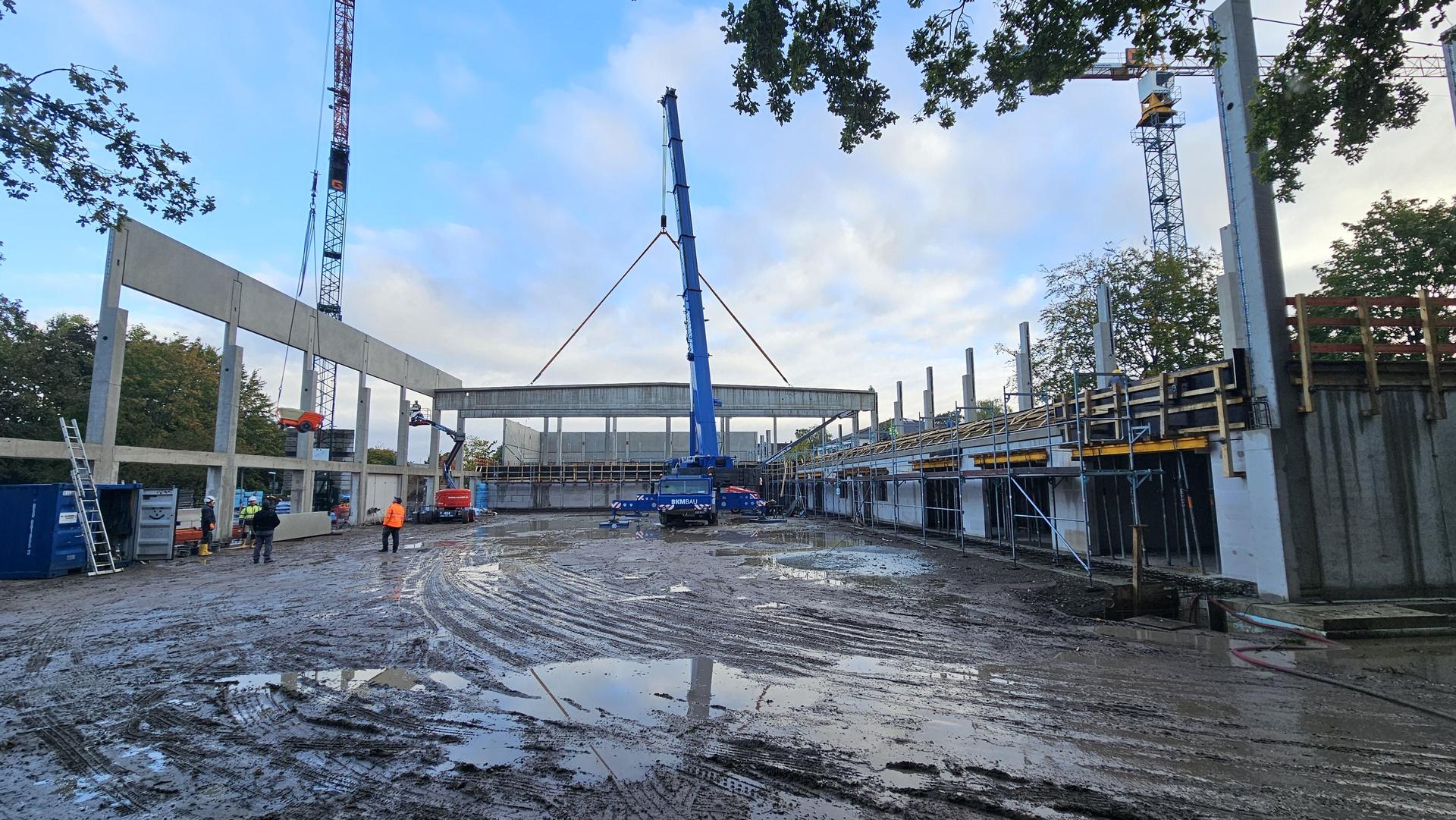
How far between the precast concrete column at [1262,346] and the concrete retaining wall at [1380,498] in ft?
0.74

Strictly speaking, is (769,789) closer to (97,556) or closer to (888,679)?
(888,679)

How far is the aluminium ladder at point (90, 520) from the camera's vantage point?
13906 mm

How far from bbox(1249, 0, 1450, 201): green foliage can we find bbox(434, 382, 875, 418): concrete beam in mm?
38271

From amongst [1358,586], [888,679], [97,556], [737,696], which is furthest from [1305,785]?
[97,556]

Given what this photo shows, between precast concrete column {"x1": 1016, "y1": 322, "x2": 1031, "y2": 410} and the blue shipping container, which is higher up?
precast concrete column {"x1": 1016, "y1": 322, "x2": 1031, "y2": 410}

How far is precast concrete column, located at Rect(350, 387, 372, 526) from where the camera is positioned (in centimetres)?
3031

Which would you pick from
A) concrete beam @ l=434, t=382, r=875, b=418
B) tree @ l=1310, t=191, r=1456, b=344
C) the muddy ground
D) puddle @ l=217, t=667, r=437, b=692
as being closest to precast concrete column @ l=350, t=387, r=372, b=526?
concrete beam @ l=434, t=382, r=875, b=418

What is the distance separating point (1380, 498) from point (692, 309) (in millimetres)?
21325

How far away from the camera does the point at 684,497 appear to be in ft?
82.7

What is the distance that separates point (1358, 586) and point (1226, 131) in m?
6.76

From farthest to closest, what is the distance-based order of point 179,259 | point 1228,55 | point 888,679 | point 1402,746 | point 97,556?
point 179,259
point 97,556
point 1228,55
point 888,679
point 1402,746

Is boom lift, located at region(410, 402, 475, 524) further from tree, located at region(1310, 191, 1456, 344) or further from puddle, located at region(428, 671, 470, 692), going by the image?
tree, located at region(1310, 191, 1456, 344)

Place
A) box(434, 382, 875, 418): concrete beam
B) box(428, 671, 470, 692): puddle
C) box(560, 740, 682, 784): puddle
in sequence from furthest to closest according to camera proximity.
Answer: box(434, 382, 875, 418): concrete beam
box(428, 671, 470, 692): puddle
box(560, 740, 682, 784): puddle

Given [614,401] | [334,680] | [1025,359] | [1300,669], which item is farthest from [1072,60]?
[614,401]
